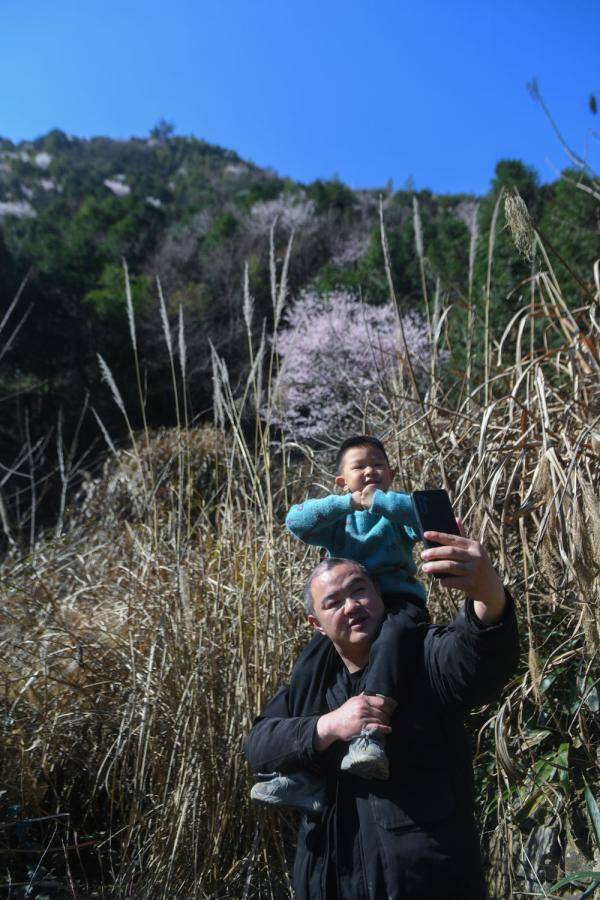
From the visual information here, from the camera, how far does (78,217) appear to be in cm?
1802

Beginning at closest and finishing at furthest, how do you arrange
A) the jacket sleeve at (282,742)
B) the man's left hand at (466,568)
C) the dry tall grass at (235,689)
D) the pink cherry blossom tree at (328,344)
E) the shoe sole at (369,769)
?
the man's left hand at (466,568) < the shoe sole at (369,769) < the jacket sleeve at (282,742) < the dry tall grass at (235,689) < the pink cherry blossom tree at (328,344)

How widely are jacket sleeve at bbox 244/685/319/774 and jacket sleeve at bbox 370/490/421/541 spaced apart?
52 centimetres

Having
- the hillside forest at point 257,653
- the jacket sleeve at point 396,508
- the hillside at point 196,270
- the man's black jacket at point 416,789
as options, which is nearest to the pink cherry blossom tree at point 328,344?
the hillside at point 196,270

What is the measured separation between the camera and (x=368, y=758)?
140cm

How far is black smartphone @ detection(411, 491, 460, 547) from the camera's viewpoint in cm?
139

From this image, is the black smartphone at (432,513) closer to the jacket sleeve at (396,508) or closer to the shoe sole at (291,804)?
the jacket sleeve at (396,508)

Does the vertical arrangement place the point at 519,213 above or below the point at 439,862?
above

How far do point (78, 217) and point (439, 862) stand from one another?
60.9 ft

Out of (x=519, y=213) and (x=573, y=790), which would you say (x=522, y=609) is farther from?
(x=519, y=213)

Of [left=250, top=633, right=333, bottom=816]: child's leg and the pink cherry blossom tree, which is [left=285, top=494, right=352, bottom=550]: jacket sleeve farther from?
the pink cherry blossom tree

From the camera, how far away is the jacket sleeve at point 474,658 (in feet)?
4.47

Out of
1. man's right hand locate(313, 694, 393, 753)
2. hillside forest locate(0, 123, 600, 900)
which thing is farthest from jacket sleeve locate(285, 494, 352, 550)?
man's right hand locate(313, 694, 393, 753)

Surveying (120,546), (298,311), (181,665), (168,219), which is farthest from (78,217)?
(181,665)

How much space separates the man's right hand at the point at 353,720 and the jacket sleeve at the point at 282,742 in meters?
0.03
